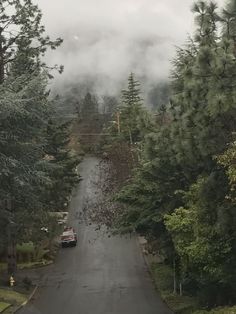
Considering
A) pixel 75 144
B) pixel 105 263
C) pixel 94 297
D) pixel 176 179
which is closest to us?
pixel 176 179

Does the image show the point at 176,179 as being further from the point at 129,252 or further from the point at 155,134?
the point at 129,252

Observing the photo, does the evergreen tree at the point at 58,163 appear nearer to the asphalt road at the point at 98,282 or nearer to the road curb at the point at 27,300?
the asphalt road at the point at 98,282

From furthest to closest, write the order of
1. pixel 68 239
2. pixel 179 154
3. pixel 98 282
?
pixel 68 239
pixel 98 282
pixel 179 154

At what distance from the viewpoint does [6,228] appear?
87.3 feet

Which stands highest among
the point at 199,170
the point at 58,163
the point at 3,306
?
the point at 58,163

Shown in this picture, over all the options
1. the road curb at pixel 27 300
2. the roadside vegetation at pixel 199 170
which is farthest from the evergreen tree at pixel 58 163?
the roadside vegetation at pixel 199 170

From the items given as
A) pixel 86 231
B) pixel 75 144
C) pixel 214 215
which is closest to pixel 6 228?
pixel 214 215

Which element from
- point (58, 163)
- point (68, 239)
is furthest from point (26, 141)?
point (68, 239)

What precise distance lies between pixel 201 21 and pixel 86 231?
4043 cm

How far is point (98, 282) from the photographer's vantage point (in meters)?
33.6

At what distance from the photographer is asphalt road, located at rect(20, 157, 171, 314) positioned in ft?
86.4

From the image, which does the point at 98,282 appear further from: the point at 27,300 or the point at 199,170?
the point at 199,170

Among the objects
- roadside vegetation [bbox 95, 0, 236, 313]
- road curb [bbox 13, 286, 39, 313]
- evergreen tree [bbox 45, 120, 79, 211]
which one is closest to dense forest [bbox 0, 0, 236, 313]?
A: roadside vegetation [bbox 95, 0, 236, 313]

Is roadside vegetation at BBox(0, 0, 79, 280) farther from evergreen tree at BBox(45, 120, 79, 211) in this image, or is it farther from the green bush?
the green bush
